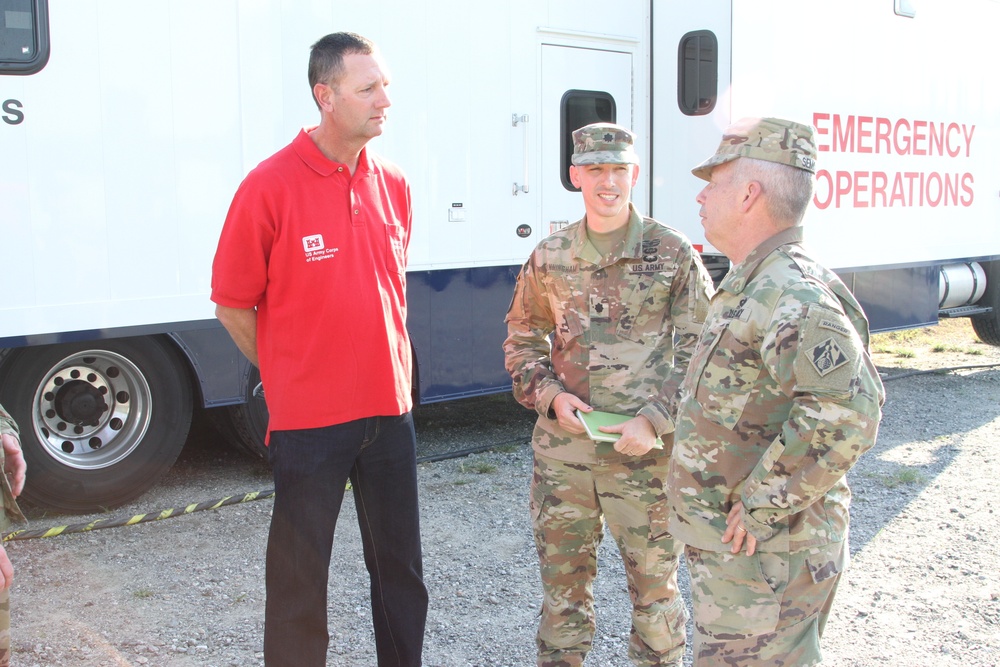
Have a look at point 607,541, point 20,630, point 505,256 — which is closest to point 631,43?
point 505,256

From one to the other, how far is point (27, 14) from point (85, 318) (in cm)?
144

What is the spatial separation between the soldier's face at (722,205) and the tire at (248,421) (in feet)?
11.6

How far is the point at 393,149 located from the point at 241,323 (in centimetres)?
284

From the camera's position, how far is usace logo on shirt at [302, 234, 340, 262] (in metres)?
2.67

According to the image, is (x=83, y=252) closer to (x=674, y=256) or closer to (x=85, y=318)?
(x=85, y=318)

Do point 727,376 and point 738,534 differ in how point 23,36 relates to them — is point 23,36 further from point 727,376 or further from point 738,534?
point 738,534

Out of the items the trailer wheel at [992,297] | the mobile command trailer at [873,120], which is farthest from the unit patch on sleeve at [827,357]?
the trailer wheel at [992,297]

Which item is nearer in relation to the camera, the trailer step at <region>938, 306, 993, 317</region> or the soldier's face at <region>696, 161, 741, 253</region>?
the soldier's face at <region>696, 161, 741, 253</region>

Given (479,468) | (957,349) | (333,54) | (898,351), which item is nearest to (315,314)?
(333,54)

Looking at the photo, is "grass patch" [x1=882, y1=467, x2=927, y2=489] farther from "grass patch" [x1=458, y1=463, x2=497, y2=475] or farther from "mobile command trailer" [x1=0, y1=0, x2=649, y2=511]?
"mobile command trailer" [x1=0, y1=0, x2=649, y2=511]

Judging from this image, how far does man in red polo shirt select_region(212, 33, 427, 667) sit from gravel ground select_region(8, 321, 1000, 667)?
34.8 inches

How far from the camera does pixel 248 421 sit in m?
5.37

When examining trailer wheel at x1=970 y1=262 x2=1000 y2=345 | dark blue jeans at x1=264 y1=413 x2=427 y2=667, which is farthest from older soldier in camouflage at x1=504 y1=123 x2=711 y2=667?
trailer wheel at x1=970 y1=262 x2=1000 y2=345

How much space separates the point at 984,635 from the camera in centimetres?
369
